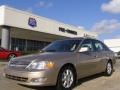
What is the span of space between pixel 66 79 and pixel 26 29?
87.7 ft

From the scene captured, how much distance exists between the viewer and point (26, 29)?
3419cm

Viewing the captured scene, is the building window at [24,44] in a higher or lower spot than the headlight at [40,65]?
higher

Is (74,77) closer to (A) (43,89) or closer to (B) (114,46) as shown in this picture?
A: (A) (43,89)

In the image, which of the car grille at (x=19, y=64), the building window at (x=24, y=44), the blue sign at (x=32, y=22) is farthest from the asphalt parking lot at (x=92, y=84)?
the building window at (x=24, y=44)

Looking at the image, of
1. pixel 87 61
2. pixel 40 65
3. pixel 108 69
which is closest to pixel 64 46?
pixel 87 61

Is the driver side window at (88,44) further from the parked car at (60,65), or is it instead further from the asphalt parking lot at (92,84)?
the asphalt parking lot at (92,84)

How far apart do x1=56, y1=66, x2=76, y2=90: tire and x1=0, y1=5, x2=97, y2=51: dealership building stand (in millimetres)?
22532

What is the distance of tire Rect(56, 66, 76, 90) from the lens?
770cm

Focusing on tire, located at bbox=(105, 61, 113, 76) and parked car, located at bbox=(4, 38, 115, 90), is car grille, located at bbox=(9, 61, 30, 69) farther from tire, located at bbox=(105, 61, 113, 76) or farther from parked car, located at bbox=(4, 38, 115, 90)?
tire, located at bbox=(105, 61, 113, 76)

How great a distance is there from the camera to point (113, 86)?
901 cm

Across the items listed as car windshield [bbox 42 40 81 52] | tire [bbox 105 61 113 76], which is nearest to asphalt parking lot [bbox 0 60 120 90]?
tire [bbox 105 61 113 76]

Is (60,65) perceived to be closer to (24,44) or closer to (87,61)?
(87,61)

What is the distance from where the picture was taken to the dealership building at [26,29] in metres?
30.7

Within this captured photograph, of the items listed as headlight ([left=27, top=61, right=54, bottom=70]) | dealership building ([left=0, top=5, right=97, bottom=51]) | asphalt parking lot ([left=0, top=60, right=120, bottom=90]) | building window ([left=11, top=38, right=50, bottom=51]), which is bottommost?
asphalt parking lot ([left=0, top=60, right=120, bottom=90])
